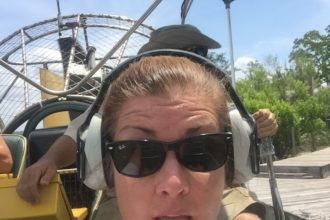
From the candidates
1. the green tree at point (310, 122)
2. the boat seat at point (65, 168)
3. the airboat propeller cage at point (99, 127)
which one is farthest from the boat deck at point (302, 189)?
the green tree at point (310, 122)

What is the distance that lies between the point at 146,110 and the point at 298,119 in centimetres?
1503

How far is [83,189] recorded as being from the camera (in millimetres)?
2260

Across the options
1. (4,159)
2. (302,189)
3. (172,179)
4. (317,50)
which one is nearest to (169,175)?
(172,179)

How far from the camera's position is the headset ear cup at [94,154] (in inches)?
47.0

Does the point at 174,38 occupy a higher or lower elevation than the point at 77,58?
lower

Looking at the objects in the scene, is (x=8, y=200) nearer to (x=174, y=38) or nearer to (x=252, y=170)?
(x=252, y=170)

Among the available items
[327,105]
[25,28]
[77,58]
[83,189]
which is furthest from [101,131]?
[327,105]

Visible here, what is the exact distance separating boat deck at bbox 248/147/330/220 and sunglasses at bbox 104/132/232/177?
1.97 meters

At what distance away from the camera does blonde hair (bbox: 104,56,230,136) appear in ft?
3.56

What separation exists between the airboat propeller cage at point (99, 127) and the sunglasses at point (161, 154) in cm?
16

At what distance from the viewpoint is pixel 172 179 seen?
3.16 feet

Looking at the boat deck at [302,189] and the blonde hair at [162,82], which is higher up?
the blonde hair at [162,82]

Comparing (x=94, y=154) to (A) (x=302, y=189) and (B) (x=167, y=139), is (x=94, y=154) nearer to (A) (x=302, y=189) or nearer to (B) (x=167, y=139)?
(B) (x=167, y=139)

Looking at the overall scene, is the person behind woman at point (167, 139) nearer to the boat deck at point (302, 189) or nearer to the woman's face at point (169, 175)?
the woman's face at point (169, 175)
